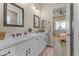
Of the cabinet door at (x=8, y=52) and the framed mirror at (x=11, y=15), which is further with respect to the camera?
the framed mirror at (x=11, y=15)

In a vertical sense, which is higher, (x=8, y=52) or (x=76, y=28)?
(x=76, y=28)

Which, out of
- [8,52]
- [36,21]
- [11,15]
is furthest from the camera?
[36,21]

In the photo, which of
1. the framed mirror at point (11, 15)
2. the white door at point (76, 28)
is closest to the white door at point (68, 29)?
the white door at point (76, 28)

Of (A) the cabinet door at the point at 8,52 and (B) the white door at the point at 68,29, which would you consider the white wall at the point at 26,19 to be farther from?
(B) the white door at the point at 68,29

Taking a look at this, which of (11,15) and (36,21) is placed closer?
(11,15)

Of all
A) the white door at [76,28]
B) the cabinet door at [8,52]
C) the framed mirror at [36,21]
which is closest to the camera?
the cabinet door at [8,52]

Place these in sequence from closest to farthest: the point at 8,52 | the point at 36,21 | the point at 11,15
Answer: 1. the point at 8,52
2. the point at 11,15
3. the point at 36,21

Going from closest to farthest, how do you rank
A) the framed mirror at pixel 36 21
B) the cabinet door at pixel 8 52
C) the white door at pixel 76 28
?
the cabinet door at pixel 8 52 < the white door at pixel 76 28 < the framed mirror at pixel 36 21

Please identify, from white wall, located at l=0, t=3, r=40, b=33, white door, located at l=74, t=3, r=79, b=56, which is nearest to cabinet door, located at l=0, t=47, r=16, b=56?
white wall, located at l=0, t=3, r=40, b=33

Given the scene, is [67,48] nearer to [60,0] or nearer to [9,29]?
[60,0]

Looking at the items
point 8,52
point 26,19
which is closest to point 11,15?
point 26,19

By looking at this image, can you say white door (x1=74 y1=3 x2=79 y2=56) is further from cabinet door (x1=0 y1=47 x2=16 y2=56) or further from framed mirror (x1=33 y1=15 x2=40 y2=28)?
cabinet door (x1=0 y1=47 x2=16 y2=56)

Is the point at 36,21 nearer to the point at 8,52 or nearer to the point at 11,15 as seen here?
the point at 11,15

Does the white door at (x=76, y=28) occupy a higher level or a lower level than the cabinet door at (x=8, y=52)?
higher
